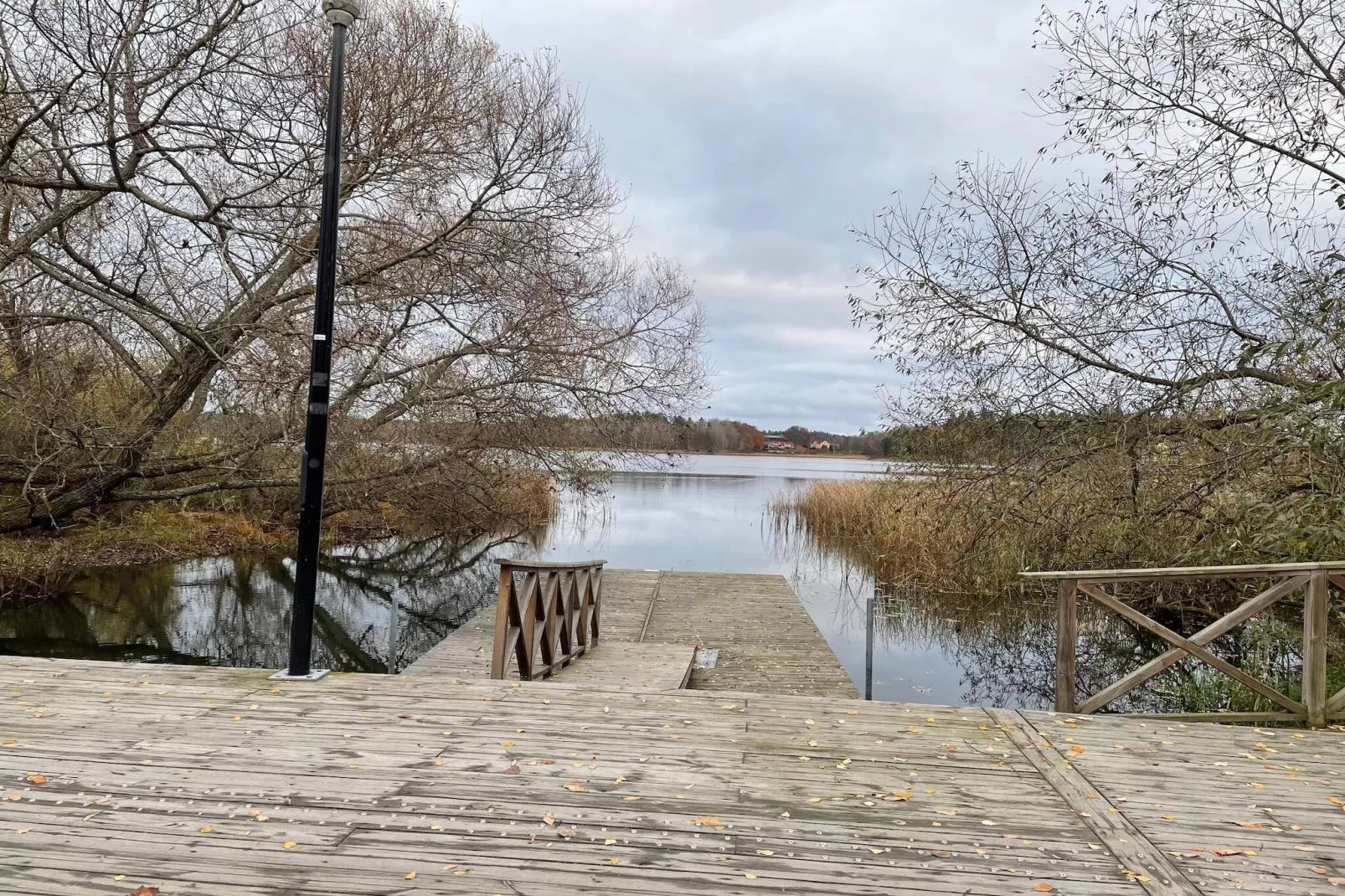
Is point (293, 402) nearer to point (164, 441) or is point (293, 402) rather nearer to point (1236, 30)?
point (164, 441)

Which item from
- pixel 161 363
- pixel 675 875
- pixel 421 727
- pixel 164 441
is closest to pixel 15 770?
pixel 421 727

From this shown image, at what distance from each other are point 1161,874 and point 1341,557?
5.19 m

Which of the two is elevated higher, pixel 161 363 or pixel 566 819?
pixel 161 363

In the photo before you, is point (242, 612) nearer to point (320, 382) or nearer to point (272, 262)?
point (272, 262)

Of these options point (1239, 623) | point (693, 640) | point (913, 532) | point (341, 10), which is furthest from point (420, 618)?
point (1239, 623)

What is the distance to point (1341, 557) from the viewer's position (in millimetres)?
6371

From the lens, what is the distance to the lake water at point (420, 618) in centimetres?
1077

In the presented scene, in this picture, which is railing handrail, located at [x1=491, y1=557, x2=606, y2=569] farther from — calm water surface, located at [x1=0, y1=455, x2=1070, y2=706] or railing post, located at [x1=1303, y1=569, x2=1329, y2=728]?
railing post, located at [x1=1303, y1=569, x2=1329, y2=728]

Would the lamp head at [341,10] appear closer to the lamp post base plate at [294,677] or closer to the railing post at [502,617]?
the railing post at [502,617]

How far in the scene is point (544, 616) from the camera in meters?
6.71

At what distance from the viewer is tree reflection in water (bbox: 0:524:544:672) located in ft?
36.4

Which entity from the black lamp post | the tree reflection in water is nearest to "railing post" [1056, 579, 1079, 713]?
the black lamp post

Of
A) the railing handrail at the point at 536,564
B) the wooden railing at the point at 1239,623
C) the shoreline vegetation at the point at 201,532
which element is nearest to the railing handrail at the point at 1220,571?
the wooden railing at the point at 1239,623

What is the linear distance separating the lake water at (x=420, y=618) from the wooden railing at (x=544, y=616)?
210cm
